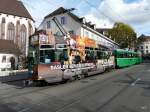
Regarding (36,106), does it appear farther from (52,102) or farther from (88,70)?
(88,70)

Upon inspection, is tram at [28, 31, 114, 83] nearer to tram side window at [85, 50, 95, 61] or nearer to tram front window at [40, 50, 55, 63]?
tram front window at [40, 50, 55, 63]

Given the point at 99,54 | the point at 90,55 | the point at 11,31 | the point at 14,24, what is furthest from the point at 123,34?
the point at 90,55

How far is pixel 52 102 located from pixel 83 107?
184 cm

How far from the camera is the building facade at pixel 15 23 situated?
6653cm

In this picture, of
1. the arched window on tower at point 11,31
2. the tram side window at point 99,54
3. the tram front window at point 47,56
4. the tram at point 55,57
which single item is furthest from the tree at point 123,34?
the tram front window at point 47,56

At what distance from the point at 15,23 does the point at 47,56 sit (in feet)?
170

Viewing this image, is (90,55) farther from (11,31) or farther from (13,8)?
(13,8)

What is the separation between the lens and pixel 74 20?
63.2 m

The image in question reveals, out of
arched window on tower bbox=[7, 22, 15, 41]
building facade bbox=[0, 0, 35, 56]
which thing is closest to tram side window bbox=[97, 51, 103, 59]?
building facade bbox=[0, 0, 35, 56]

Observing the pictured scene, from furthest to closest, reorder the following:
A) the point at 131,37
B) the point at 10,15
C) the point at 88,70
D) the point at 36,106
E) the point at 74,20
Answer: the point at 131,37 → the point at 10,15 → the point at 74,20 → the point at 88,70 → the point at 36,106

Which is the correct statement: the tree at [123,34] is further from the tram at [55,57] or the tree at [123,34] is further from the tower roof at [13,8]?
the tram at [55,57]

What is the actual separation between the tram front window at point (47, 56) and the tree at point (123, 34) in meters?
86.9

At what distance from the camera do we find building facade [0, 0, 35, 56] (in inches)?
2619

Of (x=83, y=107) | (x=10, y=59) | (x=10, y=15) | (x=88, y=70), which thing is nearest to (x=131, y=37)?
(x=10, y=15)
